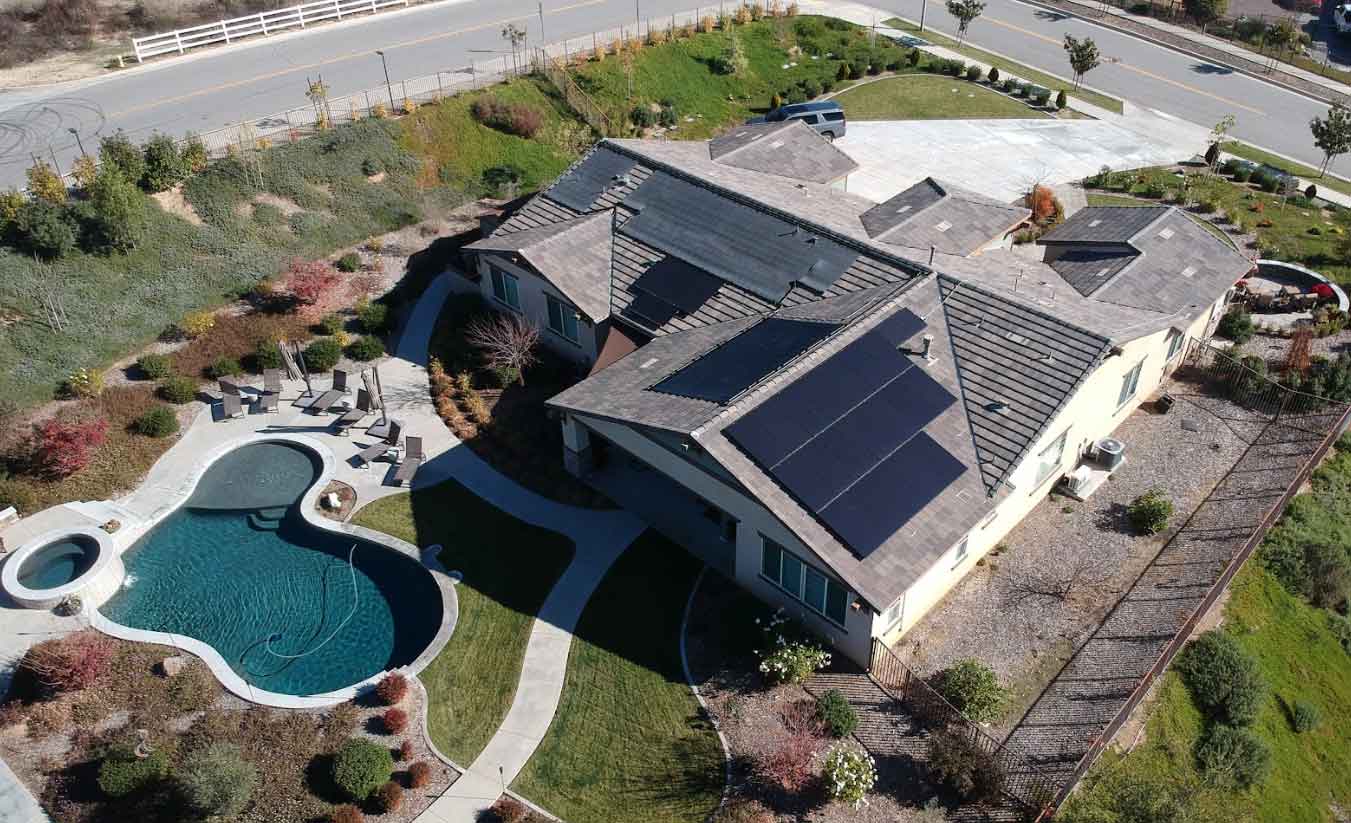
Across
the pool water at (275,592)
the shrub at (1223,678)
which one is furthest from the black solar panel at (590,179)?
the shrub at (1223,678)

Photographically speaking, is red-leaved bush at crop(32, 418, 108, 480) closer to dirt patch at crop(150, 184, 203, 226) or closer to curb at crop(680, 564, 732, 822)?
dirt patch at crop(150, 184, 203, 226)

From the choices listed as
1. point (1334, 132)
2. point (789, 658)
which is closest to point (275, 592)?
point (789, 658)

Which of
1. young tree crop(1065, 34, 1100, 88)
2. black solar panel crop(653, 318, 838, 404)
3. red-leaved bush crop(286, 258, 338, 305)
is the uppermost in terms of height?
young tree crop(1065, 34, 1100, 88)

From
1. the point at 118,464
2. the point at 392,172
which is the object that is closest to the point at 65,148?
the point at 392,172

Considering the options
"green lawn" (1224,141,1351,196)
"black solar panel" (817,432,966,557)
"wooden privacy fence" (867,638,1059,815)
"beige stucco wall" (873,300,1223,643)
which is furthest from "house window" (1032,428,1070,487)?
"green lawn" (1224,141,1351,196)

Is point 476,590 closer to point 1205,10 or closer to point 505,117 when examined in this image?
point 505,117

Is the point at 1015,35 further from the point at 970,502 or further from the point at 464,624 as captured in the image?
the point at 464,624
